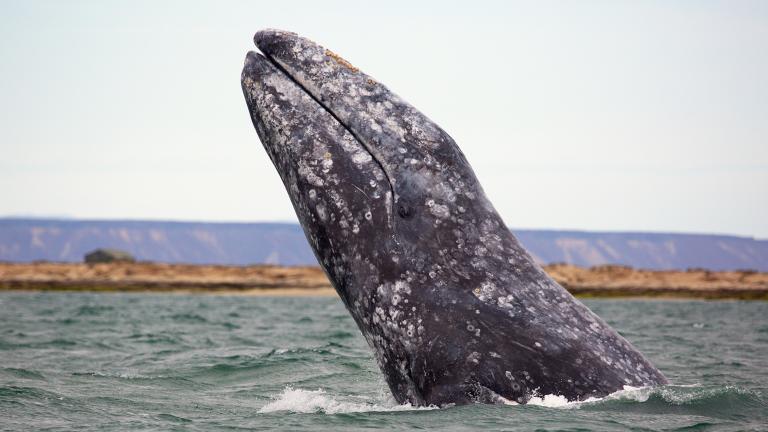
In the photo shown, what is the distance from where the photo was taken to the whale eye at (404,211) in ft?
16.7

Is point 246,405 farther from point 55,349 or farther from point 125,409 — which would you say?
point 55,349

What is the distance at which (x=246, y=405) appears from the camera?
20.8 feet

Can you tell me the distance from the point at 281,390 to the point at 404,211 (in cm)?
279

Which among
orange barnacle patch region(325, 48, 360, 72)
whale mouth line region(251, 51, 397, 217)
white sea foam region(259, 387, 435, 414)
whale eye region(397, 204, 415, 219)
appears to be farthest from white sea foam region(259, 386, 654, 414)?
orange barnacle patch region(325, 48, 360, 72)

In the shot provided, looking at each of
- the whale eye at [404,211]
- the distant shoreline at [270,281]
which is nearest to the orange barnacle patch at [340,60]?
the whale eye at [404,211]

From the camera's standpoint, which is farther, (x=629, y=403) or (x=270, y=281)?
(x=270, y=281)

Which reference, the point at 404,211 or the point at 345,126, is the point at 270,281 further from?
the point at 404,211

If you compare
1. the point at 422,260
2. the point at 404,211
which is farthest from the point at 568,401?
the point at 404,211

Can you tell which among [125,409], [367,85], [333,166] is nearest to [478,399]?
[333,166]

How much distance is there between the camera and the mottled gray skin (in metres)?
4.87

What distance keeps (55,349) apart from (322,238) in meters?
6.84

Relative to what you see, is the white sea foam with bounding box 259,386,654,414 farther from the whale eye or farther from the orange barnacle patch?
the orange barnacle patch

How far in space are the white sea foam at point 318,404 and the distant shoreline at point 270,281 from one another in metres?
44.4

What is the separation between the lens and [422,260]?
16.5 ft
